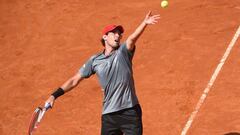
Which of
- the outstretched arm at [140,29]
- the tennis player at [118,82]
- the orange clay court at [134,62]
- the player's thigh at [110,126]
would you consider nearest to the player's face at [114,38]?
the tennis player at [118,82]

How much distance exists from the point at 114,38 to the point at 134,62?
558 cm

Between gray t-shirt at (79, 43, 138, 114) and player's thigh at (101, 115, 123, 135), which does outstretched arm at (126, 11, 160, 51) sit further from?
player's thigh at (101, 115, 123, 135)

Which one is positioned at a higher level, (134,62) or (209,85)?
(134,62)

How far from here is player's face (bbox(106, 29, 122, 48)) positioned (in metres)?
7.88

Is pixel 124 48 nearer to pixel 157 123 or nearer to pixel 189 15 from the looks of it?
pixel 157 123

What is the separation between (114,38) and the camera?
25.9 ft

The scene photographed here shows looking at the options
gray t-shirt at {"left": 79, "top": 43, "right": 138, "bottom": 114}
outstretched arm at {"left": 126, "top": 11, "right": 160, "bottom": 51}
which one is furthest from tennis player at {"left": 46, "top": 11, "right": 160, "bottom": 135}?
outstretched arm at {"left": 126, "top": 11, "right": 160, "bottom": 51}

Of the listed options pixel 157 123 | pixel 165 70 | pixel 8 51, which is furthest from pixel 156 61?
pixel 8 51

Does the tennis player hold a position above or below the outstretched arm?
below

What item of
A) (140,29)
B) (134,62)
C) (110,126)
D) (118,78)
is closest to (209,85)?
(134,62)

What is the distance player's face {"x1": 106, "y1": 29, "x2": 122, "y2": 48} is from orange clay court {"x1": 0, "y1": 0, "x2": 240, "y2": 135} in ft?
10.5

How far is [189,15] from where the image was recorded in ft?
50.1

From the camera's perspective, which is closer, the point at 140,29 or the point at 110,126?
the point at 140,29

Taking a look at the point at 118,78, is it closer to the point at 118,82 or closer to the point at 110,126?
the point at 118,82
